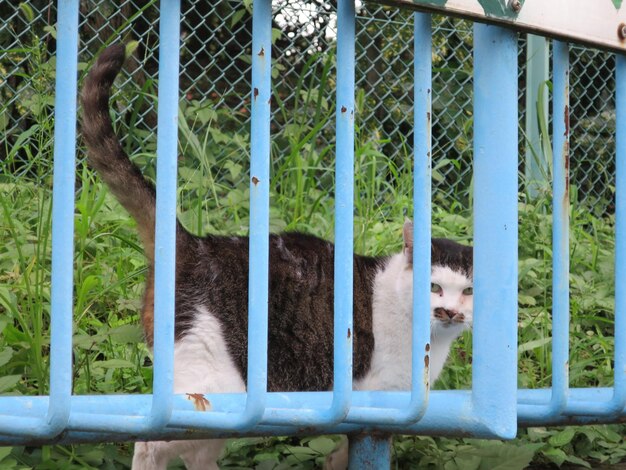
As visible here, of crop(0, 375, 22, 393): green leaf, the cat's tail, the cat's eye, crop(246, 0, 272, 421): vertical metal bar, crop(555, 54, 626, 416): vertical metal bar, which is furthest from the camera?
the cat's eye

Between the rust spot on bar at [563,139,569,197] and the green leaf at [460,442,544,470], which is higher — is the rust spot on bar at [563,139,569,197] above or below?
above

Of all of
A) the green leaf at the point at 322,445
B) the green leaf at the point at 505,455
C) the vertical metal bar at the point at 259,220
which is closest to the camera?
the vertical metal bar at the point at 259,220

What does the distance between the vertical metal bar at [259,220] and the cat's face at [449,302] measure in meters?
1.30

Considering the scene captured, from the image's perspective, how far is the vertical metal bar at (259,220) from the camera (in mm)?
1227

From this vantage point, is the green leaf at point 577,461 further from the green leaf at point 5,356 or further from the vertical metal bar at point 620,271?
the green leaf at point 5,356

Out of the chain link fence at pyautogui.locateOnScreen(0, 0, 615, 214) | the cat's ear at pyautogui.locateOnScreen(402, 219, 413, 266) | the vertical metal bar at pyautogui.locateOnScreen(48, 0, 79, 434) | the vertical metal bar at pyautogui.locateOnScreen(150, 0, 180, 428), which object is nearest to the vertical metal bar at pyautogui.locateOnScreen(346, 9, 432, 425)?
the vertical metal bar at pyautogui.locateOnScreen(150, 0, 180, 428)

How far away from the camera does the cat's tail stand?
1.94m

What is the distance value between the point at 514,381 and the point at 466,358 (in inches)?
57.9

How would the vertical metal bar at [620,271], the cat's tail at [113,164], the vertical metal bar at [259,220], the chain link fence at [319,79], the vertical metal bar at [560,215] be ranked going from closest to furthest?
the vertical metal bar at [259,220] → the vertical metal bar at [560,215] → the vertical metal bar at [620,271] → the cat's tail at [113,164] → the chain link fence at [319,79]

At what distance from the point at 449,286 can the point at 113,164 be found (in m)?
1.06

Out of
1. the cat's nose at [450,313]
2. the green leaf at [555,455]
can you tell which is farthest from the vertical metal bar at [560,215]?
the cat's nose at [450,313]

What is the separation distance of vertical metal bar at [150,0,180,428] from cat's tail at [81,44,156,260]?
2.35 feet

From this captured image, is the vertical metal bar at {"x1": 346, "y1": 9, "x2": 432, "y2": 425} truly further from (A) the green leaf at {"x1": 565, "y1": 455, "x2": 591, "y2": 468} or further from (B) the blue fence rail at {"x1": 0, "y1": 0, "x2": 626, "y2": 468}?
(A) the green leaf at {"x1": 565, "y1": 455, "x2": 591, "y2": 468}

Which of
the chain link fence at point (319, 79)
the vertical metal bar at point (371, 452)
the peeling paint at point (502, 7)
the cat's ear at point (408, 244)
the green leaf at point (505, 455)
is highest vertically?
the chain link fence at point (319, 79)
